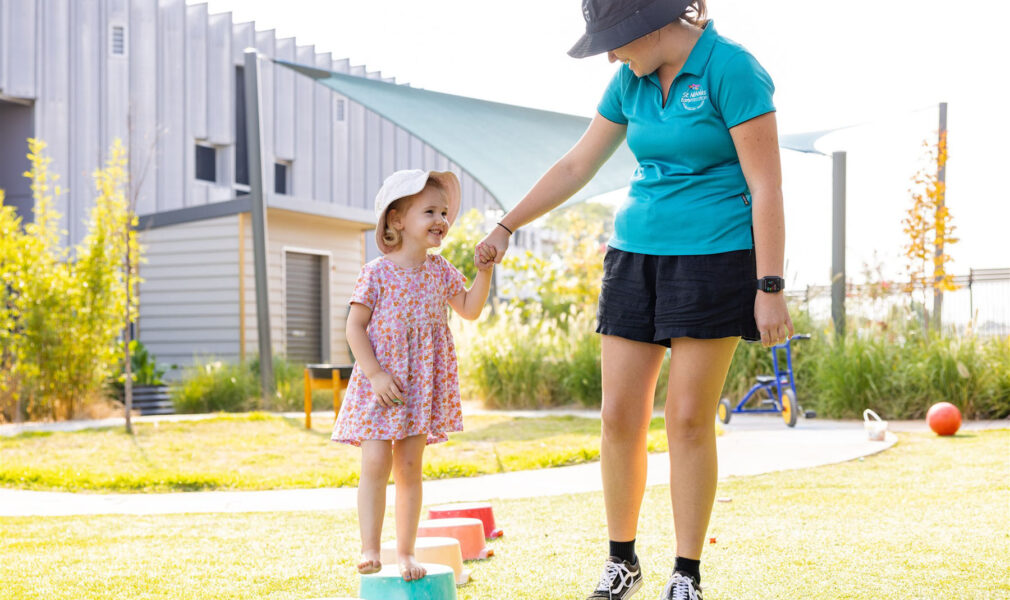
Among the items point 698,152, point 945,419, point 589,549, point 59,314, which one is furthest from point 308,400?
point 698,152

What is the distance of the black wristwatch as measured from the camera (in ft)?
6.58

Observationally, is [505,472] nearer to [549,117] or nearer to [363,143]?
[549,117]

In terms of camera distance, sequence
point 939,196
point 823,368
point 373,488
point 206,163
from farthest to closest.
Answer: point 206,163 < point 939,196 < point 823,368 < point 373,488

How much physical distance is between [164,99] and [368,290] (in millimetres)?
14866

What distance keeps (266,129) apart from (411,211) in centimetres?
1628

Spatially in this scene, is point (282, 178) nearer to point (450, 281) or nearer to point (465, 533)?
point (465, 533)

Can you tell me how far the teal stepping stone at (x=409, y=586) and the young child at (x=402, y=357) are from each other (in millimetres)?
70

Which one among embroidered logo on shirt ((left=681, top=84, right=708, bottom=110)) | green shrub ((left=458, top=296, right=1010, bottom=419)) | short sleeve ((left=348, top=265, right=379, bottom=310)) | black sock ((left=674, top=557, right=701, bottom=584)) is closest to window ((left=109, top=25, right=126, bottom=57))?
green shrub ((left=458, top=296, right=1010, bottom=419))

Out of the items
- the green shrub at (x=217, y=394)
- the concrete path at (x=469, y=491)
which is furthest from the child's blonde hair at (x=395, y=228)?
the green shrub at (x=217, y=394)

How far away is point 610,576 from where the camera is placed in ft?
7.11

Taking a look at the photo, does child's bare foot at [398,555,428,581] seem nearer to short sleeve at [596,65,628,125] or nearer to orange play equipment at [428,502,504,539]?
orange play equipment at [428,502,504,539]

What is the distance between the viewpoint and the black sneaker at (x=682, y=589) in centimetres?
202

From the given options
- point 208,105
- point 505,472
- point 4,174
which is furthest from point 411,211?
point 208,105

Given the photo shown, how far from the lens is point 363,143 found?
20.3 m
